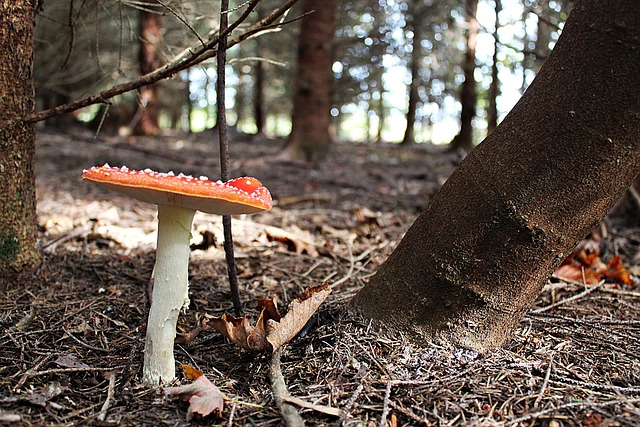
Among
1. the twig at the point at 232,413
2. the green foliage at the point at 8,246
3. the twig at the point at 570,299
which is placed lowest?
the twig at the point at 232,413

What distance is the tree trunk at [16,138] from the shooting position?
7.00 feet

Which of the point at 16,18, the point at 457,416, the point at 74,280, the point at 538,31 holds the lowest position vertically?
the point at 457,416

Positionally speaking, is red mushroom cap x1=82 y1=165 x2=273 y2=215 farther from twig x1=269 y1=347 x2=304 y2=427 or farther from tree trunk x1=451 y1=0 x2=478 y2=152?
tree trunk x1=451 y1=0 x2=478 y2=152

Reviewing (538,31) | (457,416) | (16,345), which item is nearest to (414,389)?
(457,416)

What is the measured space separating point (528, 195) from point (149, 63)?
9.48 meters

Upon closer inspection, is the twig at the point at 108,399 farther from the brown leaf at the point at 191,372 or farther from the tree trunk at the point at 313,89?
the tree trunk at the point at 313,89

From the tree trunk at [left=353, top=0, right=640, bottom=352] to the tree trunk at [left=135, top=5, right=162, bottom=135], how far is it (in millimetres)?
7191

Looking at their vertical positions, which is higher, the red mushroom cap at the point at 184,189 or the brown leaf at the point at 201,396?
the red mushroom cap at the point at 184,189

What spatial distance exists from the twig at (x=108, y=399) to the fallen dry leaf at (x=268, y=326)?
1.21 feet

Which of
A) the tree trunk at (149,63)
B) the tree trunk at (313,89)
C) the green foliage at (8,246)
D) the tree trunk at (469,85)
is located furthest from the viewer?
the tree trunk at (469,85)

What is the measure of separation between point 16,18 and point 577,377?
2.73 m

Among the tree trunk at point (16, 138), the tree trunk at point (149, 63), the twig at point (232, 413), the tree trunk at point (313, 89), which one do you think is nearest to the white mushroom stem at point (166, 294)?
the twig at point (232, 413)

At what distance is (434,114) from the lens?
97.8 feet

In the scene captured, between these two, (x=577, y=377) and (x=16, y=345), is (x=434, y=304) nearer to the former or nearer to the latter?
(x=577, y=377)
